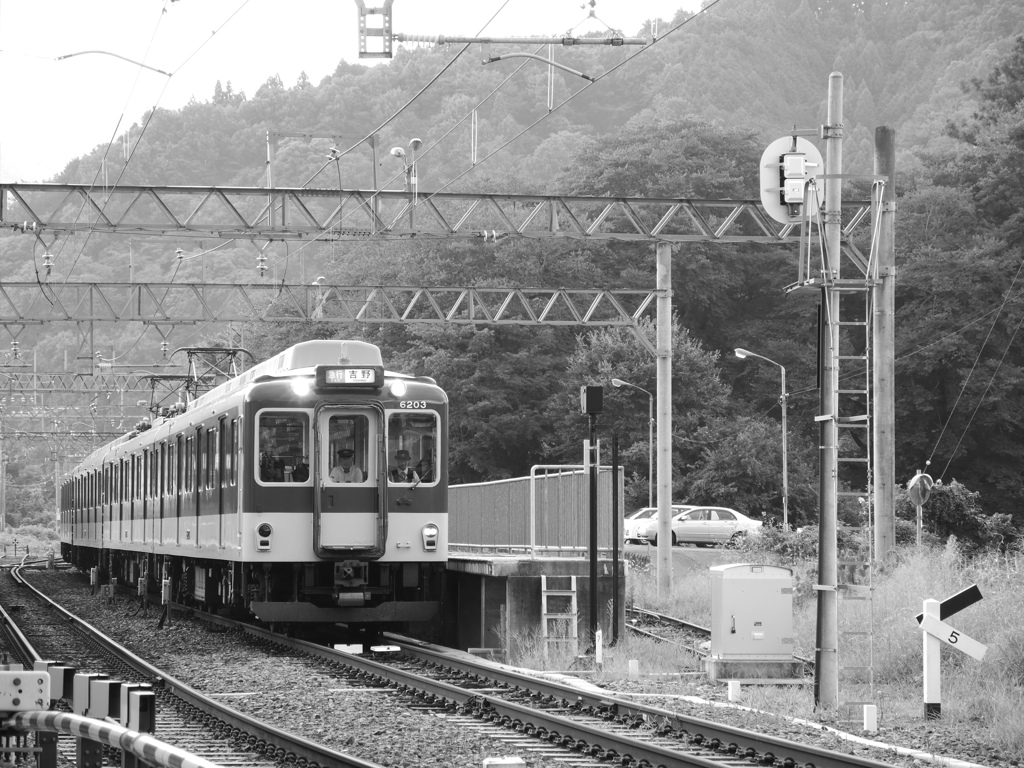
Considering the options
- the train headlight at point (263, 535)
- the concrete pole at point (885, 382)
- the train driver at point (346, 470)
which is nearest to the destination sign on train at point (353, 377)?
the train driver at point (346, 470)

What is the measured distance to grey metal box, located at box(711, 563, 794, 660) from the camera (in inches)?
542

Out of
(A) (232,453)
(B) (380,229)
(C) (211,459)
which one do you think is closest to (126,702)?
(A) (232,453)

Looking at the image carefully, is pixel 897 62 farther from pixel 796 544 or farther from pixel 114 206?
pixel 796 544

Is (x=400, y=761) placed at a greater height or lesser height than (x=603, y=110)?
lesser

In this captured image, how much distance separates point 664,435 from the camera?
24484 mm

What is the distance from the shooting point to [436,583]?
17344 mm

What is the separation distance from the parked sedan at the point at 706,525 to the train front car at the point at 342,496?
85.3ft

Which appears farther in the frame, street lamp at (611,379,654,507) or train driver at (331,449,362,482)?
street lamp at (611,379,654,507)

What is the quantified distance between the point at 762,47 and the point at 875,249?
283ft

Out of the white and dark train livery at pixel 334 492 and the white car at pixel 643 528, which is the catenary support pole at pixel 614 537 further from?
the white car at pixel 643 528

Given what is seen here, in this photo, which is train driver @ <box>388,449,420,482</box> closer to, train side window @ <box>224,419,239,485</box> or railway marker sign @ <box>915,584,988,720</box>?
train side window @ <box>224,419,239,485</box>

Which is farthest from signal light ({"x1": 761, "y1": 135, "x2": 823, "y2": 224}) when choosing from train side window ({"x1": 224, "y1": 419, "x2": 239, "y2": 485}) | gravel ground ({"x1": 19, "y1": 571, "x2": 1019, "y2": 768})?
train side window ({"x1": 224, "y1": 419, "x2": 239, "y2": 485})

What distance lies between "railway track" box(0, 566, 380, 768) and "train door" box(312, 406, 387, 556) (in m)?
2.54

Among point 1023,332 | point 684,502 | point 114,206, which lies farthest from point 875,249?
point 114,206
